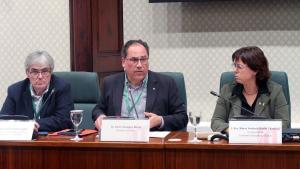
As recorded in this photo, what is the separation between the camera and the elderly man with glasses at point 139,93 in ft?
10.2

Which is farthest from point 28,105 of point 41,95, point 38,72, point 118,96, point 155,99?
point 155,99

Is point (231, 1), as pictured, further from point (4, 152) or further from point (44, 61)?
point (4, 152)

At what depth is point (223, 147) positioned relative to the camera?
232 centimetres

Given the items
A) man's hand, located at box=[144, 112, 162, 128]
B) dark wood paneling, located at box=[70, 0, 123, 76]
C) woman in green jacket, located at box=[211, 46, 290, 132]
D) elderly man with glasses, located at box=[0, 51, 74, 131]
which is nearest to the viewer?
man's hand, located at box=[144, 112, 162, 128]

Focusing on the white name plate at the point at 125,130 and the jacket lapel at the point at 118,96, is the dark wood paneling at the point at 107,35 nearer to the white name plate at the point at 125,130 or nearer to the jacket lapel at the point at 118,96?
the jacket lapel at the point at 118,96

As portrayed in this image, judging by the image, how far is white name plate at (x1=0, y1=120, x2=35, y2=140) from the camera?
2.55 m

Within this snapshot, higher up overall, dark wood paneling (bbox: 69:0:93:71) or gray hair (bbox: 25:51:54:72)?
dark wood paneling (bbox: 69:0:93:71)

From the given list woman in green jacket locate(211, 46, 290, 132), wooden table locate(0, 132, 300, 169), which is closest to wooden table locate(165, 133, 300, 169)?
wooden table locate(0, 132, 300, 169)

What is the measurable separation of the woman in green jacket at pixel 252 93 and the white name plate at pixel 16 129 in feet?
3.35

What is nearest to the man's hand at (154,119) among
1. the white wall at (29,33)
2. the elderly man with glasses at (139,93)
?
the elderly man with glasses at (139,93)

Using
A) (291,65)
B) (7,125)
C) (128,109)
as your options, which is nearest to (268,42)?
(291,65)

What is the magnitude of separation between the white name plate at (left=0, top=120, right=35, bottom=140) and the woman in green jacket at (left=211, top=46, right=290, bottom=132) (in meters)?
1.02

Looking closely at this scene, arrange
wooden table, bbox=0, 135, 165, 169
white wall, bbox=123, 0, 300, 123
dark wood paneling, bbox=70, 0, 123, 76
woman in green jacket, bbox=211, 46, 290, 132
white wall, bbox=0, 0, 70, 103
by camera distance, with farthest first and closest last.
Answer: white wall, bbox=0, 0, 70, 103 → dark wood paneling, bbox=70, 0, 123, 76 → white wall, bbox=123, 0, 300, 123 → woman in green jacket, bbox=211, 46, 290, 132 → wooden table, bbox=0, 135, 165, 169

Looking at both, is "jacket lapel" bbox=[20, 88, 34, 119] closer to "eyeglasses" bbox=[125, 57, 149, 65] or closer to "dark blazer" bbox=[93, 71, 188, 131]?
"dark blazer" bbox=[93, 71, 188, 131]
